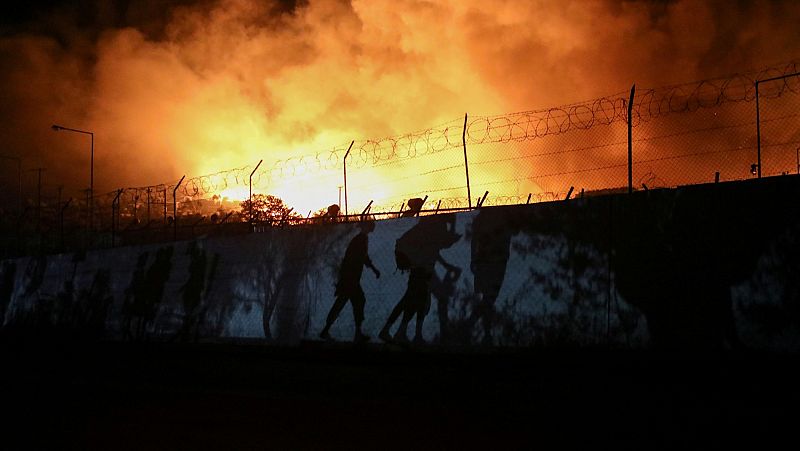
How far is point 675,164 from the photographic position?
10008mm

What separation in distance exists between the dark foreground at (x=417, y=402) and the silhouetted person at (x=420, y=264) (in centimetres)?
51

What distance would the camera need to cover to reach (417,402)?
8047 mm

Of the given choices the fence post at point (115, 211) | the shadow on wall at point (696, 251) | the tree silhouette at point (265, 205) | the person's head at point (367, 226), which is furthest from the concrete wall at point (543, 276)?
the fence post at point (115, 211)

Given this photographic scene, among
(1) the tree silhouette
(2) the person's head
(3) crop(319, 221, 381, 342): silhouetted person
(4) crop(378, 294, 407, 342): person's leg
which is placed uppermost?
(1) the tree silhouette

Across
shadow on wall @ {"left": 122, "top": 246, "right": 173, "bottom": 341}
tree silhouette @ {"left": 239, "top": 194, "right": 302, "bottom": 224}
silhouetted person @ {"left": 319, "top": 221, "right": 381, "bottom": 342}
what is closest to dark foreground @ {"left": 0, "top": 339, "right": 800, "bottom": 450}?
silhouetted person @ {"left": 319, "top": 221, "right": 381, "bottom": 342}

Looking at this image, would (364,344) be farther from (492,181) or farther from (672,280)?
(672,280)

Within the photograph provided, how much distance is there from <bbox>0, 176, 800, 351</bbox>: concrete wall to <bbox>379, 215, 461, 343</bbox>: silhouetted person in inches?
1.0

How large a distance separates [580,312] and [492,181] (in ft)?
9.23

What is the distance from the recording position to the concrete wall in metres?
8.65

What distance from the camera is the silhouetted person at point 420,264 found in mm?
11586

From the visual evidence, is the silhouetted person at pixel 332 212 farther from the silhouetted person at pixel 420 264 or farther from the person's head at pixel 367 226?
the silhouetted person at pixel 420 264

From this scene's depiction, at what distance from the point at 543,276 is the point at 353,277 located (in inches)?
147

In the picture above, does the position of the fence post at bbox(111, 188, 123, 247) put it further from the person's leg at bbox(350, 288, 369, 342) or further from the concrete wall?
the person's leg at bbox(350, 288, 369, 342)

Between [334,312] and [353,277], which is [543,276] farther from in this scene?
[334,312]
